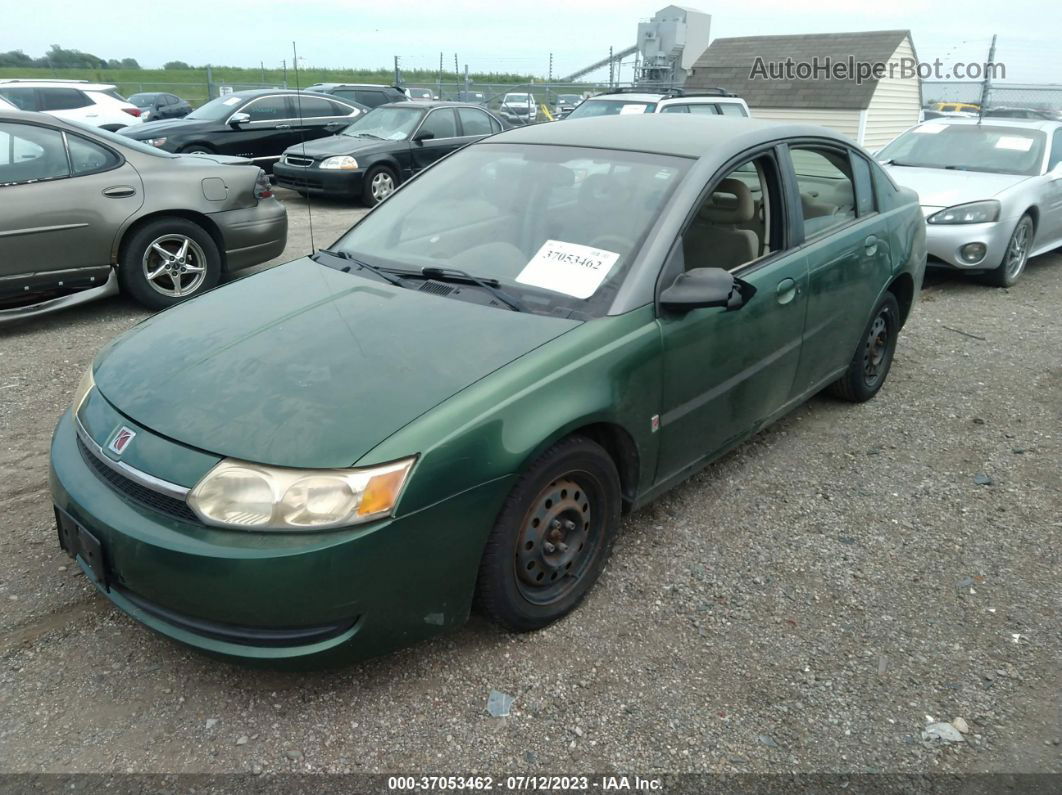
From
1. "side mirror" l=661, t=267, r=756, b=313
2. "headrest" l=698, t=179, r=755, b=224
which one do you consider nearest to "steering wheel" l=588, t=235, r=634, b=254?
"side mirror" l=661, t=267, r=756, b=313

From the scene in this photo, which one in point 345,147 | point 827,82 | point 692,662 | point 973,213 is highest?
point 827,82

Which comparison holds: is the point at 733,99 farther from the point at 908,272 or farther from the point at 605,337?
the point at 605,337

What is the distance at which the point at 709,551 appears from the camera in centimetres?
329

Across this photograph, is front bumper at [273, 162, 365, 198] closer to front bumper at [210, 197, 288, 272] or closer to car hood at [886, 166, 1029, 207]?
front bumper at [210, 197, 288, 272]

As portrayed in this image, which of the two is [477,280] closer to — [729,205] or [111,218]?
[729,205]

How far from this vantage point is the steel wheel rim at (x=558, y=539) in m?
2.62

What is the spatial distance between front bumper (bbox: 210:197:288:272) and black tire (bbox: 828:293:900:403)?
444 centimetres

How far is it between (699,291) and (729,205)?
0.68 metres

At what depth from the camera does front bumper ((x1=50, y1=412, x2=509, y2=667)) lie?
2133mm

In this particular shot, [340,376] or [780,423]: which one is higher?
[340,376]

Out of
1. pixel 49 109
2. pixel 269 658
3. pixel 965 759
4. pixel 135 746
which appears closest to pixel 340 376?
pixel 269 658

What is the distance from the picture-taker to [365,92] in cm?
1719

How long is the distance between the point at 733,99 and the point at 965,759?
423 inches

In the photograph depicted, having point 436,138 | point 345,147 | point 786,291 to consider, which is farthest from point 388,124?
point 786,291
